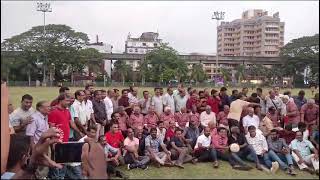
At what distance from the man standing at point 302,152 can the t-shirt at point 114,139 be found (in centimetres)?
390

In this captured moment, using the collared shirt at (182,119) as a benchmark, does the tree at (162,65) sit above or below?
above

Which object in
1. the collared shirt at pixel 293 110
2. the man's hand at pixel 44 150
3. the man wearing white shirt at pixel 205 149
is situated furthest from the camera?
the collared shirt at pixel 293 110

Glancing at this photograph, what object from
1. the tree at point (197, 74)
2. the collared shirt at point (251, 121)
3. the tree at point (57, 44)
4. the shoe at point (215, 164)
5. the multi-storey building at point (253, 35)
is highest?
the multi-storey building at point (253, 35)

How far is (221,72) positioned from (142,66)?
19.7 meters

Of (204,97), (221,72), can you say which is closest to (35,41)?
(221,72)

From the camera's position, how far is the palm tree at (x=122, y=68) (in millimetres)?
79438

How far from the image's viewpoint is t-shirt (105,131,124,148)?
31.1 feet

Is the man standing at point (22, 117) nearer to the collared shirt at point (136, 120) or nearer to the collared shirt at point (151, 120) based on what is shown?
the collared shirt at point (136, 120)

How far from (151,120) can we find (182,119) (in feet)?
2.85

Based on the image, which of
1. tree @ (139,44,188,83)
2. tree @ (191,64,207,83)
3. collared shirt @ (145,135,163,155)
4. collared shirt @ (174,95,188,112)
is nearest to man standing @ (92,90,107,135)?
collared shirt @ (145,135,163,155)

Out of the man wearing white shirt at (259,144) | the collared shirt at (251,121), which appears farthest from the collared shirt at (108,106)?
the man wearing white shirt at (259,144)

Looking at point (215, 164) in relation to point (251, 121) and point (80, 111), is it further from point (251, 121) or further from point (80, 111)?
point (80, 111)

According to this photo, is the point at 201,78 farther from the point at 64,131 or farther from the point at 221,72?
the point at 64,131

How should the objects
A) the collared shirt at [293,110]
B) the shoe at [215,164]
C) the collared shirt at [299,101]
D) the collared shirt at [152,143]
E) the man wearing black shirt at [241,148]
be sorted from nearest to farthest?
the shoe at [215,164], the man wearing black shirt at [241,148], the collared shirt at [152,143], the collared shirt at [293,110], the collared shirt at [299,101]
